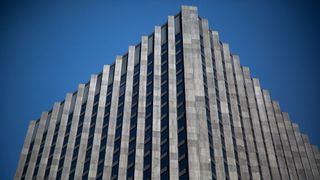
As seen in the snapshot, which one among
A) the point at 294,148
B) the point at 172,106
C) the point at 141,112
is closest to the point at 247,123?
the point at 294,148

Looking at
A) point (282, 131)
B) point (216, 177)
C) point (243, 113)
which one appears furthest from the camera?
point (282, 131)

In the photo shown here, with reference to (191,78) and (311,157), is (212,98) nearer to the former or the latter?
(191,78)

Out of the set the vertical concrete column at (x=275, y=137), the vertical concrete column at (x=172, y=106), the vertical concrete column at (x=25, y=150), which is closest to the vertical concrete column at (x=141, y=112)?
the vertical concrete column at (x=172, y=106)

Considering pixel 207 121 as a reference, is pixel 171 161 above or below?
below

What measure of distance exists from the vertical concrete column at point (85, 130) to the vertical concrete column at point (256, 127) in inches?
1054

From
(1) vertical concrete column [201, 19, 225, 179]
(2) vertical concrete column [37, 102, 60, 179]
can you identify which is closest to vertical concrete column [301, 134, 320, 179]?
(1) vertical concrete column [201, 19, 225, 179]

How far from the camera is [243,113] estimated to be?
89938mm

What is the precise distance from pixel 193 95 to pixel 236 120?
8.86 m

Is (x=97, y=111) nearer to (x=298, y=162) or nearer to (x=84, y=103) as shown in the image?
(x=84, y=103)

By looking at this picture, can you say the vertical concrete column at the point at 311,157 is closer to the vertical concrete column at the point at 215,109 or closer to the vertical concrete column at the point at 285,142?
the vertical concrete column at the point at 285,142

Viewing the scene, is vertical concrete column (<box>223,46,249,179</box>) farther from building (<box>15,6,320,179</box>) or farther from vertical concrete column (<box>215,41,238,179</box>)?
vertical concrete column (<box>215,41,238,179</box>)

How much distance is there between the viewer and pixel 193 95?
82188mm

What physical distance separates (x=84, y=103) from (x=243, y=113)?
28.9m

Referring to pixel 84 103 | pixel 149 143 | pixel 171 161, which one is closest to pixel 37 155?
pixel 84 103
